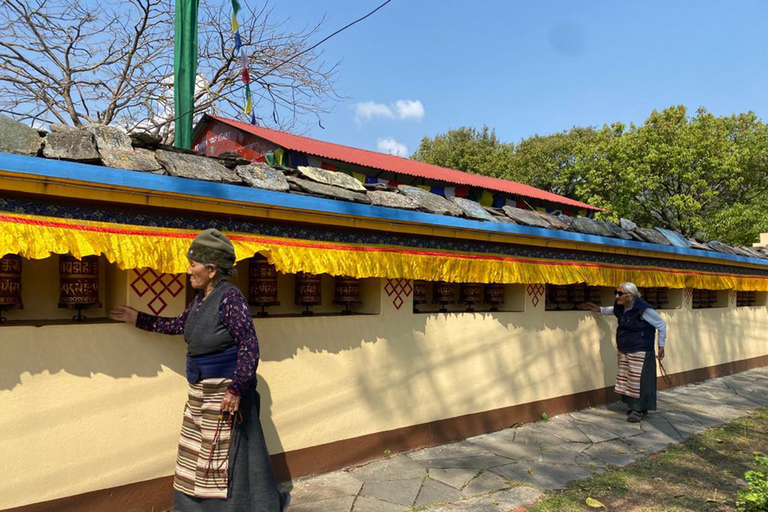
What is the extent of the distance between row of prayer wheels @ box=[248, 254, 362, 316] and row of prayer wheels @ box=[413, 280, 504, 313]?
34.0 inches

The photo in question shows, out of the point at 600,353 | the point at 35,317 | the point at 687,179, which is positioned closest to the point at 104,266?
the point at 35,317

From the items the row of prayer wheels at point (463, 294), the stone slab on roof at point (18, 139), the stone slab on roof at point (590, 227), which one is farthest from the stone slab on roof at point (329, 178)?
the stone slab on roof at point (590, 227)

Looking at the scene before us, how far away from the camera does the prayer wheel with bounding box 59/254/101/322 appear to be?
3.44m

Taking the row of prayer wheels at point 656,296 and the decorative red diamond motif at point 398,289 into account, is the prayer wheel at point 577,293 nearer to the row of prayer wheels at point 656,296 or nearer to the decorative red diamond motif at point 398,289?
the row of prayer wheels at point 656,296

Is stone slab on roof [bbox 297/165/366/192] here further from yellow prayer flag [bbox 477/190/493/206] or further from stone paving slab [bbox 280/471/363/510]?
yellow prayer flag [bbox 477/190/493/206]

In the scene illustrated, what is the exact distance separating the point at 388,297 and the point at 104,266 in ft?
7.76

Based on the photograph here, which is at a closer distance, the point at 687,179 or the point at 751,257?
the point at 751,257

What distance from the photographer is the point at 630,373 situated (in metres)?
6.64

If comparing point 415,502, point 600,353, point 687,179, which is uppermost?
point 687,179

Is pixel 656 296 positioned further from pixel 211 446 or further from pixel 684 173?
pixel 684 173

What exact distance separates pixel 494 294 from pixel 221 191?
361 cm

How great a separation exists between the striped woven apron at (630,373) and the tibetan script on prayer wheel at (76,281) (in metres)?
5.93

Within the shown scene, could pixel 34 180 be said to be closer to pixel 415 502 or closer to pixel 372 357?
pixel 372 357

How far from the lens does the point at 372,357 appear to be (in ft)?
15.9
